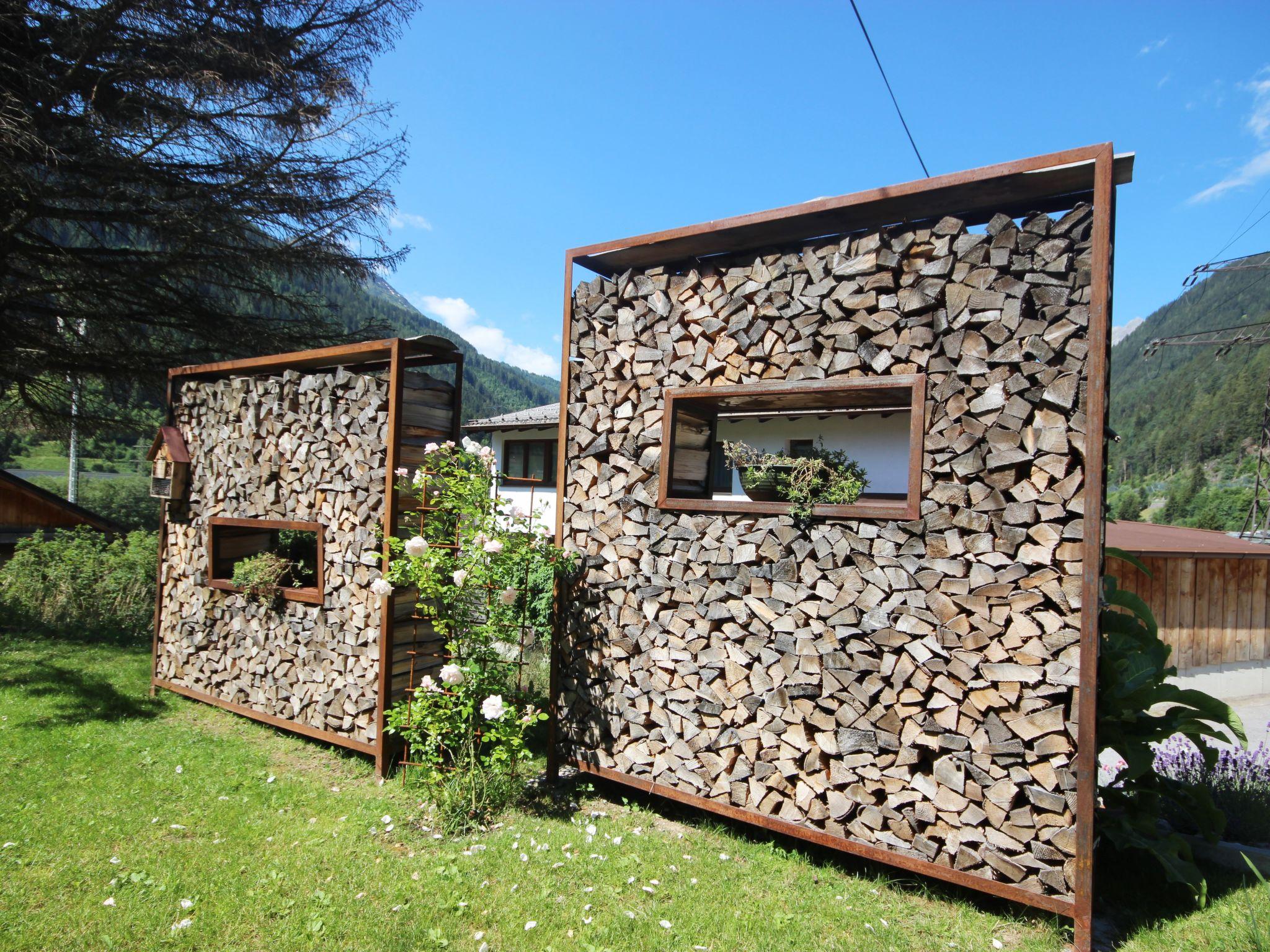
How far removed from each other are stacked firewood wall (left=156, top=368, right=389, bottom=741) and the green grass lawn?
75cm

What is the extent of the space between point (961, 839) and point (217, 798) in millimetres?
4451

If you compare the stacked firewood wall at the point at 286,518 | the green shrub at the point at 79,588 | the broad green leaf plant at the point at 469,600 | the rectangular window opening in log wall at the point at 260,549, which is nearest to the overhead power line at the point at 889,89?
the broad green leaf plant at the point at 469,600

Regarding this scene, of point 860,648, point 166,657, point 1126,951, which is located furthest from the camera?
point 166,657

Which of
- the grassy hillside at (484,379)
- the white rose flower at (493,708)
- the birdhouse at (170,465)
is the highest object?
the grassy hillside at (484,379)

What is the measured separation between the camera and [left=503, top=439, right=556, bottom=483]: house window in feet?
62.6

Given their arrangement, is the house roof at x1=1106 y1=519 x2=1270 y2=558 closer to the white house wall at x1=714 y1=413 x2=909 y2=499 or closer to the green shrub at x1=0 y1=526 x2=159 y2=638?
the white house wall at x1=714 y1=413 x2=909 y2=499

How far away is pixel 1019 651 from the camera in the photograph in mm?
3123

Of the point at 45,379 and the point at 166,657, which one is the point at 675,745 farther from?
the point at 45,379

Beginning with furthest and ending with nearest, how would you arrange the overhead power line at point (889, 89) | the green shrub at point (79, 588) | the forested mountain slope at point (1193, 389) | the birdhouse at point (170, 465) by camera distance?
the forested mountain slope at point (1193, 389), the green shrub at point (79, 588), the birdhouse at point (170, 465), the overhead power line at point (889, 89)

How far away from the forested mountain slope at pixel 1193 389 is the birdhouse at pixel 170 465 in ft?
101

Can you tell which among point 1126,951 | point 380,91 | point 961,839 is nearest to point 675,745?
point 961,839

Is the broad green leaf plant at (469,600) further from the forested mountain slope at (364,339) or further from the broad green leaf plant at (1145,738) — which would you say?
the broad green leaf plant at (1145,738)

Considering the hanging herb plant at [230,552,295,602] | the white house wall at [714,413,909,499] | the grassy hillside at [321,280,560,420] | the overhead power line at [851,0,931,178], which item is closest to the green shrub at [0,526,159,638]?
the hanging herb plant at [230,552,295,602]

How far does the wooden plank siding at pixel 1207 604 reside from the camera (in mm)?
9844
